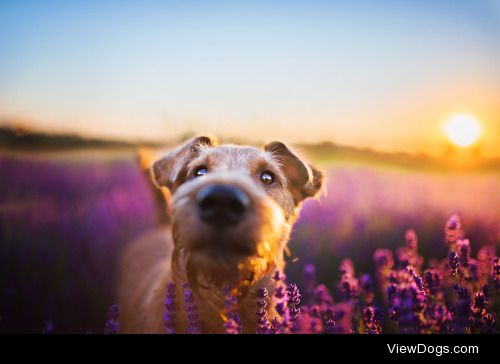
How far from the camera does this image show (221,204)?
5.64ft

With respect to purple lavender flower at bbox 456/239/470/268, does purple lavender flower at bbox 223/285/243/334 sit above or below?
below

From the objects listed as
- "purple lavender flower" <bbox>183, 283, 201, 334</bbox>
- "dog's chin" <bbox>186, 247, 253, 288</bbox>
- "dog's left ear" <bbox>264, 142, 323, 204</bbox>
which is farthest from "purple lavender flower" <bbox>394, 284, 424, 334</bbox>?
"dog's left ear" <bbox>264, 142, 323, 204</bbox>

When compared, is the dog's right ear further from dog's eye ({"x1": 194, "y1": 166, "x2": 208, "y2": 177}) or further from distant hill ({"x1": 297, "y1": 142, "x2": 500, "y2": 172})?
distant hill ({"x1": 297, "y1": 142, "x2": 500, "y2": 172})

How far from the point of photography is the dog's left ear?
2768 millimetres

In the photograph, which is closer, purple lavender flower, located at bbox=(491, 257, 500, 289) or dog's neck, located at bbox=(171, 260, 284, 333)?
purple lavender flower, located at bbox=(491, 257, 500, 289)

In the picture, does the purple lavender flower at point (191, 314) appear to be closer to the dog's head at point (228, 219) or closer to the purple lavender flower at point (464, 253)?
the dog's head at point (228, 219)

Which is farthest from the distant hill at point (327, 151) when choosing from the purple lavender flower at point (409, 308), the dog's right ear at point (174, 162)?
the purple lavender flower at point (409, 308)

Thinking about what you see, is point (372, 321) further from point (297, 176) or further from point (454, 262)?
point (297, 176)

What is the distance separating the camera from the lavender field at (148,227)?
302cm

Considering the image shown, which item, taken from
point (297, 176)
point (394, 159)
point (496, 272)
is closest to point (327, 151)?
point (394, 159)

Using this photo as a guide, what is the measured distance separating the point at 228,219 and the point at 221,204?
81 mm

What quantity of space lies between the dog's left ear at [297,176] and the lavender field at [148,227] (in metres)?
0.61

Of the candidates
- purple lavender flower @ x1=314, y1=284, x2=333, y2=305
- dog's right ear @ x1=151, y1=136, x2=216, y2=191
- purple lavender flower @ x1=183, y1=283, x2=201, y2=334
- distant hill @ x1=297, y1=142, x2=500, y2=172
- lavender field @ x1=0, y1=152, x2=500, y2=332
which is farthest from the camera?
distant hill @ x1=297, y1=142, x2=500, y2=172
